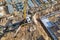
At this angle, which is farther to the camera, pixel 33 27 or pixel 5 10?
pixel 5 10

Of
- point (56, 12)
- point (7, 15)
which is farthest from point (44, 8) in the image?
point (7, 15)

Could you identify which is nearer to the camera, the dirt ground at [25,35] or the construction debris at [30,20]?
the dirt ground at [25,35]

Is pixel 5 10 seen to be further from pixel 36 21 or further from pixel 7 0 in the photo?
pixel 36 21

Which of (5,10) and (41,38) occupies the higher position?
(5,10)

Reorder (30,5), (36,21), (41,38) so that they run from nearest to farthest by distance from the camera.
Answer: (41,38) < (36,21) < (30,5)

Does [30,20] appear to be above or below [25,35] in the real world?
above

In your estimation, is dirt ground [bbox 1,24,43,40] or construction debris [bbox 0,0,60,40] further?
construction debris [bbox 0,0,60,40]

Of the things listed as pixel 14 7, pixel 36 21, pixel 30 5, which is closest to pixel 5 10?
pixel 14 7

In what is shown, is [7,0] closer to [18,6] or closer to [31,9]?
[18,6]

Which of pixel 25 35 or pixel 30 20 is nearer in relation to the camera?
pixel 25 35

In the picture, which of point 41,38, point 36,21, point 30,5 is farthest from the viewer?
point 30,5
